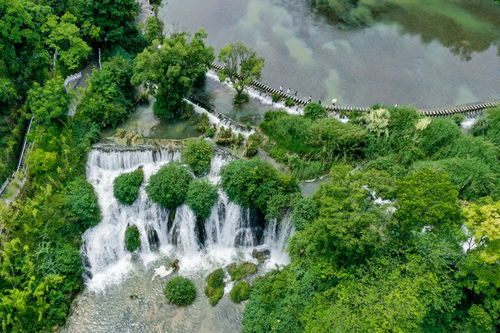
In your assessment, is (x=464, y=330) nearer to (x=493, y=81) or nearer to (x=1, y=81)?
(x=493, y=81)

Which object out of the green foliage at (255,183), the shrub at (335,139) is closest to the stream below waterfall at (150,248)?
the green foliage at (255,183)

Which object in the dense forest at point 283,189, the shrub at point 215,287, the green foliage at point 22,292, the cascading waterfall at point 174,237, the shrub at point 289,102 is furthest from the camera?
the shrub at point 289,102

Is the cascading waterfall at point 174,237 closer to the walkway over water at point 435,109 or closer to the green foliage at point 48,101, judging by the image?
the green foliage at point 48,101

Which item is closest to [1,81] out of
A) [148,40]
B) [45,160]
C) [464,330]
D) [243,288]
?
[45,160]

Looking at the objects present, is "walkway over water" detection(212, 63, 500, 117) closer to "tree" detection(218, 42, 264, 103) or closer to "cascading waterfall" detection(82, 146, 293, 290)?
"tree" detection(218, 42, 264, 103)

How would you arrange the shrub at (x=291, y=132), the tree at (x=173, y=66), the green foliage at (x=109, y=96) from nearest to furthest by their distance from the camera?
1. the shrub at (x=291, y=132)
2. the tree at (x=173, y=66)
3. the green foliage at (x=109, y=96)
